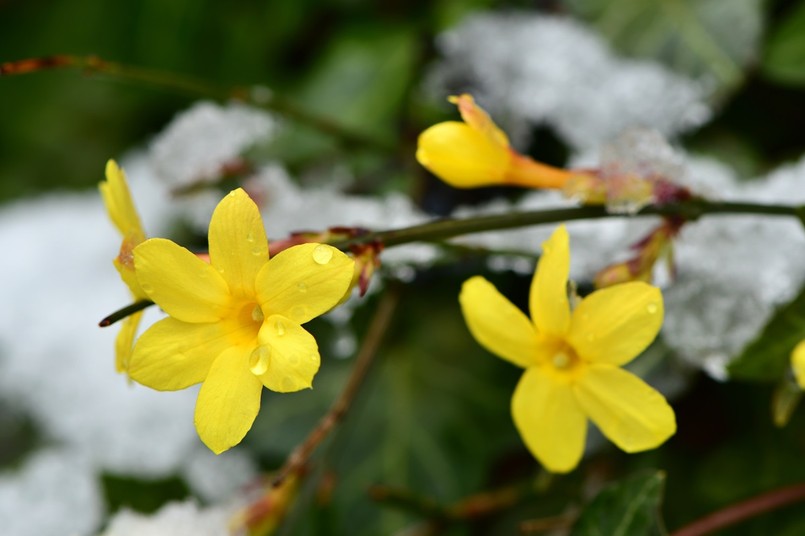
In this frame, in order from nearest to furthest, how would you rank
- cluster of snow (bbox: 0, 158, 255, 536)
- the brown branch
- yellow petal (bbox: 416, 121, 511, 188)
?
yellow petal (bbox: 416, 121, 511, 188) < the brown branch < cluster of snow (bbox: 0, 158, 255, 536)

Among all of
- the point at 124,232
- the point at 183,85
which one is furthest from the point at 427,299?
the point at 124,232

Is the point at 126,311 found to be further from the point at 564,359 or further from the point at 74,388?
the point at 74,388

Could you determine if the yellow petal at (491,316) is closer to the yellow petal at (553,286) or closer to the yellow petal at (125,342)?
the yellow petal at (553,286)

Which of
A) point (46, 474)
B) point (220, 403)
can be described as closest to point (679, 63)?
point (220, 403)

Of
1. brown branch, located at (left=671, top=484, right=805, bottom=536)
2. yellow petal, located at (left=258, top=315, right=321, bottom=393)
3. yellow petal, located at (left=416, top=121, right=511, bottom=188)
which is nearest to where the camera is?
yellow petal, located at (left=258, top=315, right=321, bottom=393)

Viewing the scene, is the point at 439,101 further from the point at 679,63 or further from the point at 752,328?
the point at 752,328

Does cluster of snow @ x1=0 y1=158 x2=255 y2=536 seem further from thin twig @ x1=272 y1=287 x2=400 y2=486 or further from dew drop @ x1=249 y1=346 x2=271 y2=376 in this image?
dew drop @ x1=249 y1=346 x2=271 y2=376

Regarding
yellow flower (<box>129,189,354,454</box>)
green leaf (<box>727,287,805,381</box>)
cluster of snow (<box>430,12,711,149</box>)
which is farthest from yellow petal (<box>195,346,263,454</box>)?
cluster of snow (<box>430,12,711,149</box>)
